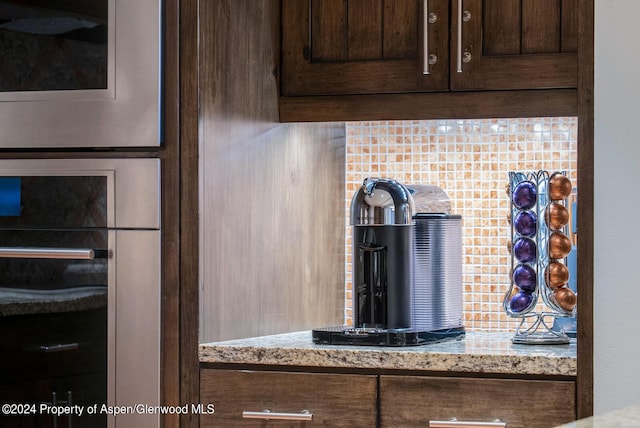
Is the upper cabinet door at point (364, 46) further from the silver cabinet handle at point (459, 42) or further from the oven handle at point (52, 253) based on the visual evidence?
the oven handle at point (52, 253)

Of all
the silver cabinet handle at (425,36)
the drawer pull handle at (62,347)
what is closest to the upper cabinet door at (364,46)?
the silver cabinet handle at (425,36)

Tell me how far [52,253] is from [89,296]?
0.12m

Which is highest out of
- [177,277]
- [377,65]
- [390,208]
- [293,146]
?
[377,65]

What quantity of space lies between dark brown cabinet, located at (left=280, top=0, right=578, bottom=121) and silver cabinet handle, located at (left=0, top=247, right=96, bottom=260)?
63 cm

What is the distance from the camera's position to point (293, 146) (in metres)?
2.38

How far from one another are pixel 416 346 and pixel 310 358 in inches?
8.8

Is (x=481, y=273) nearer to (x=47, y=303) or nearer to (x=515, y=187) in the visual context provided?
(x=515, y=187)

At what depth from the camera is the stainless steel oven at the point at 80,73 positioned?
2.03 meters

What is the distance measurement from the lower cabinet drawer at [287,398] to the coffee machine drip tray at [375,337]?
91 mm

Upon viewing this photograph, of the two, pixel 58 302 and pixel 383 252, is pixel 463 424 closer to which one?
pixel 383 252

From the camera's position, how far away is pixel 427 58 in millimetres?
2209

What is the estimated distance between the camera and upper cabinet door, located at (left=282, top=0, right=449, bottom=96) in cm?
222
